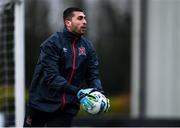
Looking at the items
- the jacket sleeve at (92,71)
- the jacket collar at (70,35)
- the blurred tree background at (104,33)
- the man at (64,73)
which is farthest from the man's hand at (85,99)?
the blurred tree background at (104,33)

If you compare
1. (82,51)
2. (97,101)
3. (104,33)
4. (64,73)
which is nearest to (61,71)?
(64,73)

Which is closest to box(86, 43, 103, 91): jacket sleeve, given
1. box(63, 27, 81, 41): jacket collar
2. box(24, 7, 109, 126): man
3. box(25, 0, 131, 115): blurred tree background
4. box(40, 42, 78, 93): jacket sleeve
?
box(24, 7, 109, 126): man

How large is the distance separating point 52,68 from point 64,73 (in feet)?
0.59

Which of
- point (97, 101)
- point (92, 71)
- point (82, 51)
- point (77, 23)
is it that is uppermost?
point (77, 23)

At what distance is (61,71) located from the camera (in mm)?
6855

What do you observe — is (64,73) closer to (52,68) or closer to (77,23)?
(52,68)

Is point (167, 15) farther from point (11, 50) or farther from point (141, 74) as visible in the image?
point (11, 50)

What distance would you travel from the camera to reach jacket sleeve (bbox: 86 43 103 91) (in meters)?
7.00

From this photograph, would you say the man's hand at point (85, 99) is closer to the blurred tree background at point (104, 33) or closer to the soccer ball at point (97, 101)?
the soccer ball at point (97, 101)

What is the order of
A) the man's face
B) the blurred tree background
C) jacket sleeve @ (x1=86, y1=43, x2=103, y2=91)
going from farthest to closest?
the blurred tree background → jacket sleeve @ (x1=86, y1=43, x2=103, y2=91) → the man's face

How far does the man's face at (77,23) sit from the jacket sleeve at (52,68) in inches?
9.0

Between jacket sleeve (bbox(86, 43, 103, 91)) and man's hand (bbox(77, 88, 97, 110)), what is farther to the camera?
jacket sleeve (bbox(86, 43, 103, 91))

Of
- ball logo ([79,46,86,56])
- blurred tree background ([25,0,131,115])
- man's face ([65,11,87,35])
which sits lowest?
blurred tree background ([25,0,131,115])

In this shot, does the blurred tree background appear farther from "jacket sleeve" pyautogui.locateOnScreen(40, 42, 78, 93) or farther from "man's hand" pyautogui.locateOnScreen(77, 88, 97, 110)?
"man's hand" pyautogui.locateOnScreen(77, 88, 97, 110)
